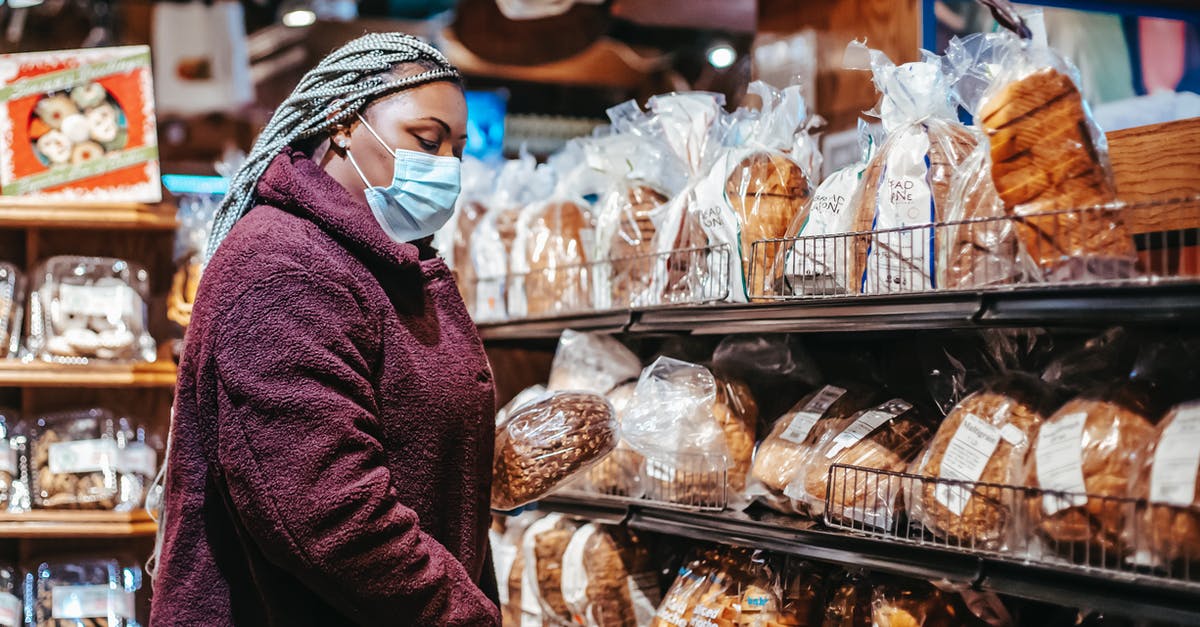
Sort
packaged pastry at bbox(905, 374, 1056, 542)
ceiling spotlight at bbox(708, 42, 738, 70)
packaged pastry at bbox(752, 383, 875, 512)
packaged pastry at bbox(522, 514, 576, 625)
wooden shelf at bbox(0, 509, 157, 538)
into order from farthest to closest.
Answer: ceiling spotlight at bbox(708, 42, 738, 70) → wooden shelf at bbox(0, 509, 157, 538) → packaged pastry at bbox(522, 514, 576, 625) → packaged pastry at bbox(752, 383, 875, 512) → packaged pastry at bbox(905, 374, 1056, 542)

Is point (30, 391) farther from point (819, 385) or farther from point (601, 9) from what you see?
point (601, 9)

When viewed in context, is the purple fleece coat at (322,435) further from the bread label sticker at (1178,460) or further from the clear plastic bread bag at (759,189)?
the bread label sticker at (1178,460)

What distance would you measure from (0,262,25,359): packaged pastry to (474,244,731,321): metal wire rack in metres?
1.36

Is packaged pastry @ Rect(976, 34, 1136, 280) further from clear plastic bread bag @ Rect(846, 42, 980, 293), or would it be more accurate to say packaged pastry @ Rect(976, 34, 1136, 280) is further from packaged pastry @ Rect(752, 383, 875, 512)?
packaged pastry @ Rect(752, 383, 875, 512)

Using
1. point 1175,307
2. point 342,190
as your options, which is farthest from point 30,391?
point 1175,307

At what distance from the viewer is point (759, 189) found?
7.72 feet

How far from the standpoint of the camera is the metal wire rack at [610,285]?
242cm

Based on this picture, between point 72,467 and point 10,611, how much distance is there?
0.44 meters

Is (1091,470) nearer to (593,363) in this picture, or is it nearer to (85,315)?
(593,363)

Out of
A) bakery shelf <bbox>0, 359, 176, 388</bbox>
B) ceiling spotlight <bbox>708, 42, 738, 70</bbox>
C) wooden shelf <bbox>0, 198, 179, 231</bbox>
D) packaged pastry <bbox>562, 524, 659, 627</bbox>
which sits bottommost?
packaged pastry <bbox>562, 524, 659, 627</bbox>

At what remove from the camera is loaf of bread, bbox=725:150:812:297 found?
2.33 m

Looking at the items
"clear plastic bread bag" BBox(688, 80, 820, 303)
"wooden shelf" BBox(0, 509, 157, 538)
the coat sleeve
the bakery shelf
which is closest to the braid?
the coat sleeve

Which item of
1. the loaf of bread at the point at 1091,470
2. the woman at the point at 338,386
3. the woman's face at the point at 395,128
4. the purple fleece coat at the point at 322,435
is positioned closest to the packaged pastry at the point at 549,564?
the woman at the point at 338,386

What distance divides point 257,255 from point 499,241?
139cm
